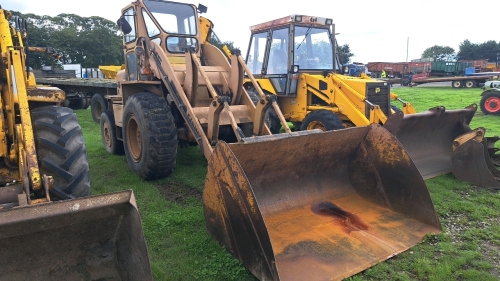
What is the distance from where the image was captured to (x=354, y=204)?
4.26 m

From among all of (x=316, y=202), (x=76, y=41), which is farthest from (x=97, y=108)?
(x=76, y=41)

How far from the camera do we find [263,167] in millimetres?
3889

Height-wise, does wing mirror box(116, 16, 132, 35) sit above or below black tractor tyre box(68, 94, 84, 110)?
above

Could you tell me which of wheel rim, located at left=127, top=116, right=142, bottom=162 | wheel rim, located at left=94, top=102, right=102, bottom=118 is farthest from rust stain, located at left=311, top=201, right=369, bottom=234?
wheel rim, located at left=94, top=102, right=102, bottom=118

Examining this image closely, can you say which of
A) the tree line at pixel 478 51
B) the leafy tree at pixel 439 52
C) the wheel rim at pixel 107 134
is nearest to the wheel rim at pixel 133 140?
the wheel rim at pixel 107 134

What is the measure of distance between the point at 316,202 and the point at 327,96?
3.41m

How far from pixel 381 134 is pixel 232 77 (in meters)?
2.31

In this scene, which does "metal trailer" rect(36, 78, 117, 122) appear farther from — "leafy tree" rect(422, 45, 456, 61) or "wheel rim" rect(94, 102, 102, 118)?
"leafy tree" rect(422, 45, 456, 61)

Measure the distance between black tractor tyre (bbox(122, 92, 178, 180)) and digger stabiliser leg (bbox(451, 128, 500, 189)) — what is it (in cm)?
418

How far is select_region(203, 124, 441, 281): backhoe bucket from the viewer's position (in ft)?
10.1

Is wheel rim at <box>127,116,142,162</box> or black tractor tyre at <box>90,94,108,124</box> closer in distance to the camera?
wheel rim at <box>127,116,142,162</box>

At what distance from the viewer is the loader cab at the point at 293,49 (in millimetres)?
7441

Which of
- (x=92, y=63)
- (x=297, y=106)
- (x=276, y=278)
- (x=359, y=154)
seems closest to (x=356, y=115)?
(x=297, y=106)

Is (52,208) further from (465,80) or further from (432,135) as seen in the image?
(465,80)
